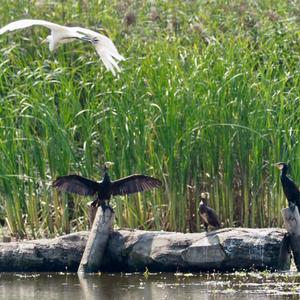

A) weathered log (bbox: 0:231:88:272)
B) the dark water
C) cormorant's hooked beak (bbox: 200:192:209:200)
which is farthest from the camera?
cormorant's hooked beak (bbox: 200:192:209:200)

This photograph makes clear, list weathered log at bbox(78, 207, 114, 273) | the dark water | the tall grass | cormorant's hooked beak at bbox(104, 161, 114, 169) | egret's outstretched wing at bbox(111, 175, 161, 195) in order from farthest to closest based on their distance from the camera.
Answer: the tall grass < cormorant's hooked beak at bbox(104, 161, 114, 169) < egret's outstretched wing at bbox(111, 175, 161, 195) < weathered log at bbox(78, 207, 114, 273) < the dark water

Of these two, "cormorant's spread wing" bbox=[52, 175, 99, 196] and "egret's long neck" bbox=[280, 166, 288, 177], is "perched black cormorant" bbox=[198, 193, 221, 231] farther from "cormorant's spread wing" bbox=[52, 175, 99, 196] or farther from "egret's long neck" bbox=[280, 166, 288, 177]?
"cormorant's spread wing" bbox=[52, 175, 99, 196]

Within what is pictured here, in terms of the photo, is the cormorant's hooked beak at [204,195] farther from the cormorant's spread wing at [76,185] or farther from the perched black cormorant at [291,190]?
the cormorant's spread wing at [76,185]

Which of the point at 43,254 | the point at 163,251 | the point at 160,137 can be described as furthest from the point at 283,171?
the point at 43,254

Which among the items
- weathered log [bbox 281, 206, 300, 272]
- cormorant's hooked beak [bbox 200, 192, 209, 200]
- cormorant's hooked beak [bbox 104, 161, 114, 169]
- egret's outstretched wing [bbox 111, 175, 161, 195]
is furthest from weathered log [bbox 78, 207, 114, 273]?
weathered log [bbox 281, 206, 300, 272]

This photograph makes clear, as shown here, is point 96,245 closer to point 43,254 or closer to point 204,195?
point 43,254

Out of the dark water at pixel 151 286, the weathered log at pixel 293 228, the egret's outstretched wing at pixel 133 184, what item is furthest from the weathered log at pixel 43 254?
the weathered log at pixel 293 228

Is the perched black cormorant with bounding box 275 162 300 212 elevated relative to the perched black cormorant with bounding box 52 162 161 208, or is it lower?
lower

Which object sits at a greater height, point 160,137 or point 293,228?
point 160,137

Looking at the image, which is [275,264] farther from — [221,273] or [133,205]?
[133,205]

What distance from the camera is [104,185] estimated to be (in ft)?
35.7

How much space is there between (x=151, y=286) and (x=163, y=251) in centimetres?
72

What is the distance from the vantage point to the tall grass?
11383mm

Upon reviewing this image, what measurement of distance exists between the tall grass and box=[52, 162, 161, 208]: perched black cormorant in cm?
57
